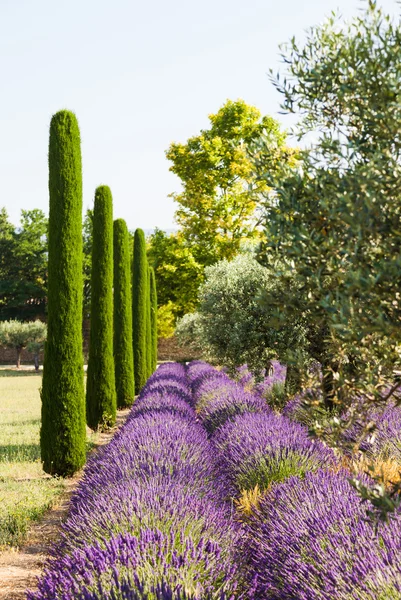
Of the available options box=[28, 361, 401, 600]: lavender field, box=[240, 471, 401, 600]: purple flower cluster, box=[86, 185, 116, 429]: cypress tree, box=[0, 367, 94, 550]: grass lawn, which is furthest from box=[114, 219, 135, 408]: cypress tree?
box=[240, 471, 401, 600]: purple flower cluster

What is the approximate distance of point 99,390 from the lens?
14.0m

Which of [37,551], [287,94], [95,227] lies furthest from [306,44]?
[95,227]

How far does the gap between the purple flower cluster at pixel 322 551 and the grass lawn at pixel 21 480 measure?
322 centimetres

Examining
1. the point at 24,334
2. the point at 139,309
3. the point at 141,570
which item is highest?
the point at 139,309

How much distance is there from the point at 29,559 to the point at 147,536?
288cm

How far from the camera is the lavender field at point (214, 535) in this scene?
307cm

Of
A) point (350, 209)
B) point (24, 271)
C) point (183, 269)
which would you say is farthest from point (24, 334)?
point (350, 209)

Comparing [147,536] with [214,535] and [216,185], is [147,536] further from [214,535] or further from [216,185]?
[216,185]

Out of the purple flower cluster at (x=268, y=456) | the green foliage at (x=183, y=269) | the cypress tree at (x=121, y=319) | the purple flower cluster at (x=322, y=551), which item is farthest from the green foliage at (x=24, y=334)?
the purple flower cluster at (x=322, y=551)

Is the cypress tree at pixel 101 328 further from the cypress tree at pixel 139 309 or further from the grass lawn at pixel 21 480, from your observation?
the cypress tree at pixel 139 309

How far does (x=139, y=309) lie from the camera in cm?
2250

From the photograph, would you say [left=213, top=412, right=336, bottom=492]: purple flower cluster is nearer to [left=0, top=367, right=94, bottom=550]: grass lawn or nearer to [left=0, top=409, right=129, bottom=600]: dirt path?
[left=0, top=409, right=129, bottom=600]: dirt path

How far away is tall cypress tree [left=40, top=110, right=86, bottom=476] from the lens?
9.79 meters

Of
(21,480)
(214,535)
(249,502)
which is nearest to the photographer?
(214,535)
